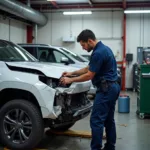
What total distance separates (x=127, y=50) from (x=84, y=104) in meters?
11.1

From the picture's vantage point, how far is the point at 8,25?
1396 cm

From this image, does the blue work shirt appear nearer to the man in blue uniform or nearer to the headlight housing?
the man in blue uniform

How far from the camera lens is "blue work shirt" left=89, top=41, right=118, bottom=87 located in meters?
3.80

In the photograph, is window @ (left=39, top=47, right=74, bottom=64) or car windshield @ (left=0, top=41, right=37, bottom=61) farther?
window @ (left=39, top=47, right=74, bottom=64)

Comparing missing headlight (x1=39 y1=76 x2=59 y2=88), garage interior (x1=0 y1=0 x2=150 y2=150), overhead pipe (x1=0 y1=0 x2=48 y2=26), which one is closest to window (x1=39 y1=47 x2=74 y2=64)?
overhead pipe (x1=0 y1=0 x2=48 y2=26)

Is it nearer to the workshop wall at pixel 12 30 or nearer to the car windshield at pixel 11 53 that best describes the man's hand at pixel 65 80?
the car windshield at pixel 11 53

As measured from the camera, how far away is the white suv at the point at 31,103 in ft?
13.4

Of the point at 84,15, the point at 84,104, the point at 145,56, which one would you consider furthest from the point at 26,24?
the point at 84,104

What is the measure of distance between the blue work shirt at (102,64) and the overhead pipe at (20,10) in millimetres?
7004

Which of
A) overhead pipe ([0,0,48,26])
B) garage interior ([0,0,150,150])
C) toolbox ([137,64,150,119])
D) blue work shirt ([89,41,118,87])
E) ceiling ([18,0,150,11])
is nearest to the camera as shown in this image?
blue work shirt ([89,41,118,87])

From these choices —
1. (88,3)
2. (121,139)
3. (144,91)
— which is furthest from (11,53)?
(88,3)

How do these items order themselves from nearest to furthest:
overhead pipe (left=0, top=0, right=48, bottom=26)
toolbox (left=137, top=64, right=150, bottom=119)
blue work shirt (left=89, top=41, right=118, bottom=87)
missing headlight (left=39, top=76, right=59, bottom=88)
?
1. blue work shirt (left=89, top=41, right=118, bottom=87)
2. missing headlight (left=39, top=76, right=59, bottom=88)
3. toolbox (left=137, top=64, right=150, bottom=119)
4. overhead pipe (left=0, top=0, right=48, bottom=26)

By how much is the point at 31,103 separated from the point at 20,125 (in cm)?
37

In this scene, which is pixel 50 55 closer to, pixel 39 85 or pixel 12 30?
pixel 39 85
